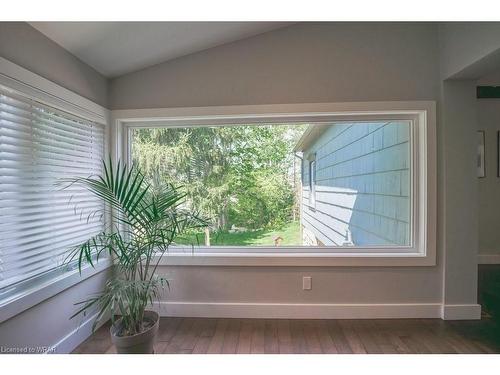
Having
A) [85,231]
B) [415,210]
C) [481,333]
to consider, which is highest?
[415,210]

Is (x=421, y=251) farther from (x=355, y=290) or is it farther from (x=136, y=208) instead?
(x=136, y=208)

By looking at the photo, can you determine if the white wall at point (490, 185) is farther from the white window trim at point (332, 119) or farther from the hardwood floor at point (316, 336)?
the white window trim at point (332, 119)

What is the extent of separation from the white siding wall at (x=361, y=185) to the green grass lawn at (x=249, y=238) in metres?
0.15

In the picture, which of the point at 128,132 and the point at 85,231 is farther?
the point at 128,132

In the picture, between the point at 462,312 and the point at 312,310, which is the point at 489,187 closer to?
the point at 462,312

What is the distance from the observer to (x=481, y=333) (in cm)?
210

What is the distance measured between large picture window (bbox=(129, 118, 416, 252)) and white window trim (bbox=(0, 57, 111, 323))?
1.69ft

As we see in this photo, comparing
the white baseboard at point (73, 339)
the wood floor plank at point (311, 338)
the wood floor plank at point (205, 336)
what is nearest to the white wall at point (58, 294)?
the white baseboard at point (73, 339)

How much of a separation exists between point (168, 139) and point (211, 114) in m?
0.52

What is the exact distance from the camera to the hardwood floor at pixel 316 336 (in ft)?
6.33

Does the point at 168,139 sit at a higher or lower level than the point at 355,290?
higher

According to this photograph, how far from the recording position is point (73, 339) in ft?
6.35

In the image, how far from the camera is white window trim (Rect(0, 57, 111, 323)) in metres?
1.46
